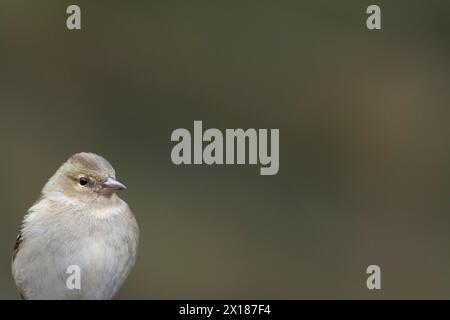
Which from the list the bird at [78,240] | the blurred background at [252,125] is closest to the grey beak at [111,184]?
the bird at [78,240]

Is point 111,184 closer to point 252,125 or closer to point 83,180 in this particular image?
point 83,180

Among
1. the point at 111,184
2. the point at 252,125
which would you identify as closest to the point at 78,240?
the point at 111,184

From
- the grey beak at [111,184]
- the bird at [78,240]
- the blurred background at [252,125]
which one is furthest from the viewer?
the blurred background at [252,125]

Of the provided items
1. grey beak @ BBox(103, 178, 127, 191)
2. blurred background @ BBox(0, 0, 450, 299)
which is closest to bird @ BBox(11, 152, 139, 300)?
grey beak @ BBox(103, 178, 127, 191)

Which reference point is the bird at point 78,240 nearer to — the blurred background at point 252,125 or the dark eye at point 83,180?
the dark eye at point 83,180

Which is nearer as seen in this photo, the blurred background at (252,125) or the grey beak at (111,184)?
the grey beak at (111,184)

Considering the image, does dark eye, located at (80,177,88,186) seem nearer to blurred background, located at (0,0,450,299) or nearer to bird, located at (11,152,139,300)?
bird, located at (11,152,139,300)
